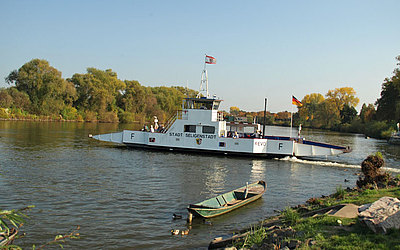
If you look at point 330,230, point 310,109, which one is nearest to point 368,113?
point 310,109

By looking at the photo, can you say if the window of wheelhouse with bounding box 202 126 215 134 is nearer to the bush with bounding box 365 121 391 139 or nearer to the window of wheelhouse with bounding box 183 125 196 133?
the window of wheelhouse with bounding box 183 125 196 133

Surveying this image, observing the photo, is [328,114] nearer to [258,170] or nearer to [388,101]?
[388,101]

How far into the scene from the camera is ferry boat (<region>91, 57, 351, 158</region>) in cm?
3189

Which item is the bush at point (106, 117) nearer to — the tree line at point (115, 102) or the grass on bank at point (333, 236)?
the tree line at point (115, 102)

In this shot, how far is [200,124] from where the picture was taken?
33062 millimetres

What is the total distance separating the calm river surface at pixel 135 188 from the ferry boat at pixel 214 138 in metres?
1.25

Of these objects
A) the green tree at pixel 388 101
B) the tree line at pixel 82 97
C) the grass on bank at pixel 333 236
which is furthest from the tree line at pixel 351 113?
the grass on bank at pixel 333 236

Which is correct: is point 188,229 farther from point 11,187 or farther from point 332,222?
point 11,187

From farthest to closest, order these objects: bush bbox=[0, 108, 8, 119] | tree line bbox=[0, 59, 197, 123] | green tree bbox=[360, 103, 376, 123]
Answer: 1. green tree bbox=[360, 103, 376, 123]
2. tree line bbox=[0, 59, 197, 123]
3. bush bbox=[0, 108, 8, 119]

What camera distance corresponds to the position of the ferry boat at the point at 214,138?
31891 millimetres

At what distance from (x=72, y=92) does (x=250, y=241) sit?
84.1 meters

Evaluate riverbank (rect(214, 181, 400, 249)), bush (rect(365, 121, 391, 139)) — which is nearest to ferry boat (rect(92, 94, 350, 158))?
riverbank (rect(214, 181, 400, 249))

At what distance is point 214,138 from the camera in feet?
107

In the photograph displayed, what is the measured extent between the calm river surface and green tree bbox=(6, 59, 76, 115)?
51.3m
